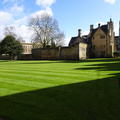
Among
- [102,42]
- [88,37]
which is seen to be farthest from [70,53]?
[88,37]

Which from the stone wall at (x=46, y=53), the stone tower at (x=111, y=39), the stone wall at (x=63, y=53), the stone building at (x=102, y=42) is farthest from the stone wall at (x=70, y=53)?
the stone tower at (x=111, y=39)

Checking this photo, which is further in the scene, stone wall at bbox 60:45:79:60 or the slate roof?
the slate roof

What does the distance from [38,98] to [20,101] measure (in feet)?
2.03

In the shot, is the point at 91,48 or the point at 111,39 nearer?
the point at 111,39

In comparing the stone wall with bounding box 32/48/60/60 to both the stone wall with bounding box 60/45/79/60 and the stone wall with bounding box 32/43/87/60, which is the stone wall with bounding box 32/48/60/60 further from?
the stone wall with bounding box 60/45/79/60

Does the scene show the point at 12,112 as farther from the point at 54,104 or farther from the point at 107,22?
the point at 107,22

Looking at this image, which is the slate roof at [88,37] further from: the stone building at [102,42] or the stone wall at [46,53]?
the stone wall at [46,53]

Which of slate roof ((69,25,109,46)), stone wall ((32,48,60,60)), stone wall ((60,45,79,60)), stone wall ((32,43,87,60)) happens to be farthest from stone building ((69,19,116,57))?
stone wall ((32,48,60,60))

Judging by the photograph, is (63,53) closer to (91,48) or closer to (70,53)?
(70,53)

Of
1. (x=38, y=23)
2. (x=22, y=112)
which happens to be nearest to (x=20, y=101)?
(x=22, y=112)

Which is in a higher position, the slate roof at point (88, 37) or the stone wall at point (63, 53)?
the slate roof at point (88, 37)

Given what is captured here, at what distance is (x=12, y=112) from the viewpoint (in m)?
4.47

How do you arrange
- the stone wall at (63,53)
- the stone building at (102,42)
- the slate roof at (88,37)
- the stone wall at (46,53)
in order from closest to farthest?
the stone wall at (63,53)
the stone wall at (46,53)
the stone building at (102,42)
the slate roof at (88,37)

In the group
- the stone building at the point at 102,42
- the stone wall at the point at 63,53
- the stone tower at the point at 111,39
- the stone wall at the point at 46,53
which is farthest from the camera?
the stone building at the point at 102,42
